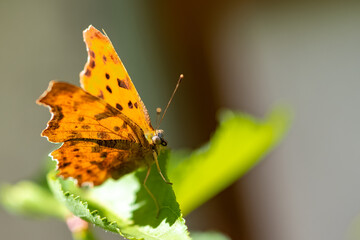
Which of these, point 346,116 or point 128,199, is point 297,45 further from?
point 128,199

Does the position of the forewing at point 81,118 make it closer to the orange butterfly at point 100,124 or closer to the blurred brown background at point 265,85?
the orange butterfly at point 100,124

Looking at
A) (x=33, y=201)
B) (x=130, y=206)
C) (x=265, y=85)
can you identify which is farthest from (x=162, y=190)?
(x=265, y=85)

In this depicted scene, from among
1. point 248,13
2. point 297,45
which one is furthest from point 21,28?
point 297,45

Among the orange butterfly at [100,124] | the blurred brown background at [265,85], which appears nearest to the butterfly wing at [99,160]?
the orange butterfly at [100,124]

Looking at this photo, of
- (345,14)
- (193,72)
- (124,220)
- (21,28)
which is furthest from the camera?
(193,72)

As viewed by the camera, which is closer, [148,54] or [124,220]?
[124,220]

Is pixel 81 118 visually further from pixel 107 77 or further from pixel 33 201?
pixel 33 201
